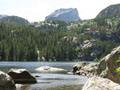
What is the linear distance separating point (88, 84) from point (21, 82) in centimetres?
2656

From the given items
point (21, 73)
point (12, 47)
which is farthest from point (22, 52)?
point (21, 73)

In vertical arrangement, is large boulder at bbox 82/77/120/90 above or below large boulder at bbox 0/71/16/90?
above

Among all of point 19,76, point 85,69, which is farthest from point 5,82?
point 85,69

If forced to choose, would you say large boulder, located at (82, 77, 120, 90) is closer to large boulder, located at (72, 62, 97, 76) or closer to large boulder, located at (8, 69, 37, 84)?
large boulder, located at (8, 69, 37, 84)

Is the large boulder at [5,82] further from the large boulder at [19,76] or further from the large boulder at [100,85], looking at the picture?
the large boulder at [100,85]

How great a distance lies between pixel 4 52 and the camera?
174125 millimetres

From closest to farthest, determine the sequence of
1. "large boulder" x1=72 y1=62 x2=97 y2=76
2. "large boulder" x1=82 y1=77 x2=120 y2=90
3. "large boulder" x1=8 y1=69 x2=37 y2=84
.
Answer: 1. "large boulder" x1=82 y1=77 x2=120 y2=90
2. "large boulder" x1=8 y1=69 x2=37 y2=84
3. "large boulder" x1=72 y1=62 x2=97 y2=76

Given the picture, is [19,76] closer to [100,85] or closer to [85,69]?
[85,69]

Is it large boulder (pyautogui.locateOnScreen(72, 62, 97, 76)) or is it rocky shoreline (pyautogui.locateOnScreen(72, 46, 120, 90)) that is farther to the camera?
large boulder (pyautogui.locateOnScreen(72, 62, 97, 76))

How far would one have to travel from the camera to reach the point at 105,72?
30125 mm

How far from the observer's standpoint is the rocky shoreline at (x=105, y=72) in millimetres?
11492

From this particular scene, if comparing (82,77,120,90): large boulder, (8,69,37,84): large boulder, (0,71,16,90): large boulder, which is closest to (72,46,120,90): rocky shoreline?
(82,77,120,90): large boulder

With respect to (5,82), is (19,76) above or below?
below

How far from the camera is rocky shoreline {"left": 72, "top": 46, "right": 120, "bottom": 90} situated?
37.7 ft
